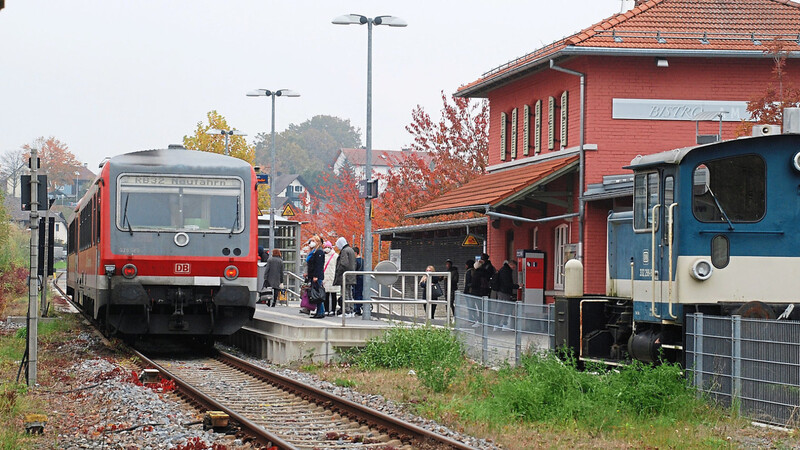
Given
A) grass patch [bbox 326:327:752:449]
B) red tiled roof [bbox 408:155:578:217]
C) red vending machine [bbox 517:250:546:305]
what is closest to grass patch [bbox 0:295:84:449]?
grass patch [bbox 326:327:752:449]

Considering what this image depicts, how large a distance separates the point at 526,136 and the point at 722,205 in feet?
61.2

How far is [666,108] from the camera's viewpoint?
90.6 feet

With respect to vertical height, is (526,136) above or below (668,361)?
above

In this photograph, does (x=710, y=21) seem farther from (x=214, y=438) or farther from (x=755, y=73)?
(x=214, y=438)

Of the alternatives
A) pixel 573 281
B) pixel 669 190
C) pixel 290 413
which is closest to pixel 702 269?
pixel 669 190

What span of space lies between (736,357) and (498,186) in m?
17.6

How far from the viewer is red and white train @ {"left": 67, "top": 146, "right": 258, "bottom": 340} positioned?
19.2m

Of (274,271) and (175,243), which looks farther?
(274,271)

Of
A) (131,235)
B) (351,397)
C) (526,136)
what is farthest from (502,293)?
(351,397)

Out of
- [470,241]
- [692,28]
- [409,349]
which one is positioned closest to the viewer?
[409,349]

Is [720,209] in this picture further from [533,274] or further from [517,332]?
[533,274]

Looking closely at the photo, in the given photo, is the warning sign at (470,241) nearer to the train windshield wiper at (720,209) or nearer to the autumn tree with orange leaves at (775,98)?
the autumn tree with orange leaves at (775,98)

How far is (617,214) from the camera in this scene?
16.2m

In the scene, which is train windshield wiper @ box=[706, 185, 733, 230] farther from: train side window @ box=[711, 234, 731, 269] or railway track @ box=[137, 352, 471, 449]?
railway track @ box=[137, 352, 471, 449]
